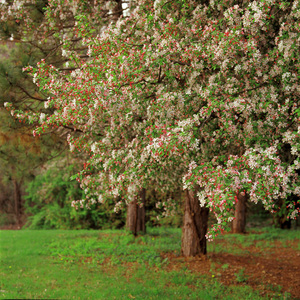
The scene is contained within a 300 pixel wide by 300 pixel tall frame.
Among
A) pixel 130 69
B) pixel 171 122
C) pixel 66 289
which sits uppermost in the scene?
pixel 130 69

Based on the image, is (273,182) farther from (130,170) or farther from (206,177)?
(130,170)

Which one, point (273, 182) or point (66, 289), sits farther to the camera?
point (66, 289)

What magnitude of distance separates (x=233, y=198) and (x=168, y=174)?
4677mm

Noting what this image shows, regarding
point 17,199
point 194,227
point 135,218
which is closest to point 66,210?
point 135,218

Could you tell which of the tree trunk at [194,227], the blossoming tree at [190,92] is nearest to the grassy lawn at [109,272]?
the tree trunk at [194,227]

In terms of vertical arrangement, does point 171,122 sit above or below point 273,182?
above

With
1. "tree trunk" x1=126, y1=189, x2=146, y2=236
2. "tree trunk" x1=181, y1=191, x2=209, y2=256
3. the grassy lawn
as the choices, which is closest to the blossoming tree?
the grassy lawn

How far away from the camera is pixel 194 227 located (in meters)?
10.4

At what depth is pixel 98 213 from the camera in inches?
848

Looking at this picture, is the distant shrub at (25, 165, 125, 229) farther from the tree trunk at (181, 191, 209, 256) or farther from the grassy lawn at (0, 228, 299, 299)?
the tree trunk at (181, 191, 209, 256)

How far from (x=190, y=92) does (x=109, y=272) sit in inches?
212

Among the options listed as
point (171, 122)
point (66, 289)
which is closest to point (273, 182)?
point (171, 122)

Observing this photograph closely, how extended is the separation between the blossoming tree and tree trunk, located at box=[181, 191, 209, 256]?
3146 mm

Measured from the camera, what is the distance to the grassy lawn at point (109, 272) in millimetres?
7613
